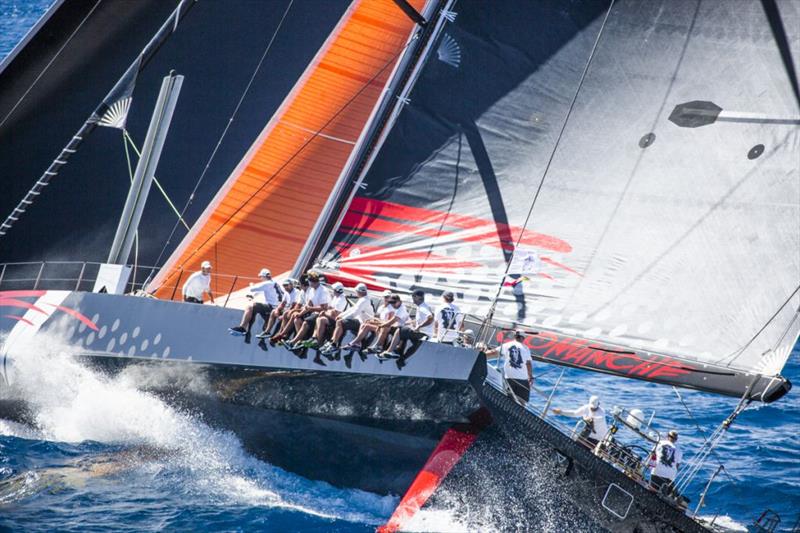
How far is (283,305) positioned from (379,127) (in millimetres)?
3190

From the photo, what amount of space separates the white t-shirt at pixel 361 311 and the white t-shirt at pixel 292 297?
823mm

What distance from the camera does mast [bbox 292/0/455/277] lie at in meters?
13.5

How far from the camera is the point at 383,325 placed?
11188mm

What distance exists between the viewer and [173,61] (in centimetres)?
1447

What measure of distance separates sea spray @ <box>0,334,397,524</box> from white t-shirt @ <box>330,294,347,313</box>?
2247 millimetres

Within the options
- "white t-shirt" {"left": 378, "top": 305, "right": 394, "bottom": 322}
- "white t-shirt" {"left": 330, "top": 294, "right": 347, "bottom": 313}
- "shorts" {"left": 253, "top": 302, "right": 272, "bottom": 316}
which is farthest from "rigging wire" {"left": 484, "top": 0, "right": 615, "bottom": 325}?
"shorts" {"left": 253, "top": 302, "right": 272, "bottom": 316}

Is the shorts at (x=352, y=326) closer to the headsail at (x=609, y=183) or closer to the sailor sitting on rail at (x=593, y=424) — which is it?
the headsail at (x=609, y=183)

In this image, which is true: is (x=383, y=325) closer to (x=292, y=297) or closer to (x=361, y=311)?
(x=361, y=311)

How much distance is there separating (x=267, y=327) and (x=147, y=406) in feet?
7.84

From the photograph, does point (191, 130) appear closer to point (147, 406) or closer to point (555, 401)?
point (147, 406)

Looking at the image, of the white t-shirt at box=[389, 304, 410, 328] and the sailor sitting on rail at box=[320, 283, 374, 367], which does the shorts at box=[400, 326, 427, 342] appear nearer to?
the white t-shirt at box=[389, 304, 410, 328]

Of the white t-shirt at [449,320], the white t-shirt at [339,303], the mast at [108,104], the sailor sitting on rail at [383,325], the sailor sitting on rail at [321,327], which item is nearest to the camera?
the sailor sitting on rail at [383,325]

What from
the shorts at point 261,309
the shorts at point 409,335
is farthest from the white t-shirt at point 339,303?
the shorts at point 409,335

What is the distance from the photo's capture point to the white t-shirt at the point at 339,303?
1220 centimetres
